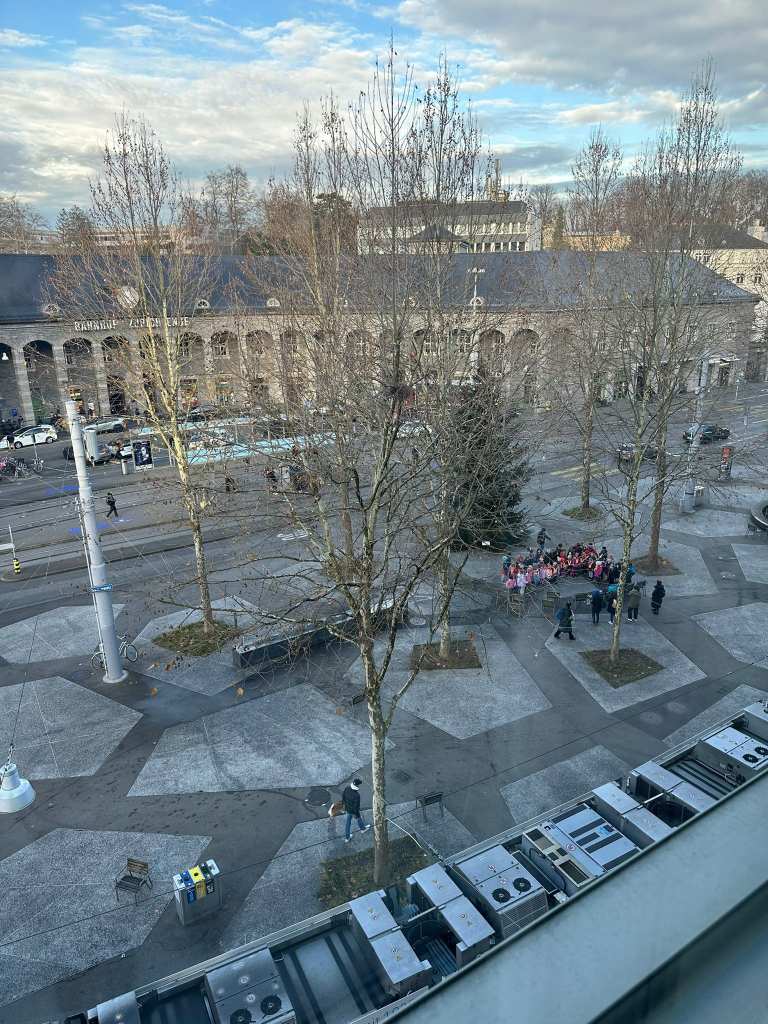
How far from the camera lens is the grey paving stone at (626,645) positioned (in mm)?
16344

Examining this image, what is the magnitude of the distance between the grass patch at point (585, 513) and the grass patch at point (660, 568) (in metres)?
4.66

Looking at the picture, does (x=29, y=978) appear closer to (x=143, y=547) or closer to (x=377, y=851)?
(x=377, y=851)

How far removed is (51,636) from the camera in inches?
771

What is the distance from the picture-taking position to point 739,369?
53781mm

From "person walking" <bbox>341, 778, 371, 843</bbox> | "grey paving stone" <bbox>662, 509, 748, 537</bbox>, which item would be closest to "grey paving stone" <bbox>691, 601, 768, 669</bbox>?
"grey paving stone" <bbox>662, 509, 748, 537</bbox>

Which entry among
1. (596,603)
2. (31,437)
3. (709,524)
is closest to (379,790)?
(596,603)

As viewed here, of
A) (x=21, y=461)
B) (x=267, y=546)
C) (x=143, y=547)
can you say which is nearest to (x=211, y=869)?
(x=267, y=546)

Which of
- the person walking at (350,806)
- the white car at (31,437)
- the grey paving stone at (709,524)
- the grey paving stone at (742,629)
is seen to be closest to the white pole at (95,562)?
the person walking at (350,806)

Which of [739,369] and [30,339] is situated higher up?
[30,339]

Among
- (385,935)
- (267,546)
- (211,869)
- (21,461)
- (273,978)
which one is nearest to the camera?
(273,978)

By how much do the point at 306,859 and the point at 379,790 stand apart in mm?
2182

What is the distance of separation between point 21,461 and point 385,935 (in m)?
38.4

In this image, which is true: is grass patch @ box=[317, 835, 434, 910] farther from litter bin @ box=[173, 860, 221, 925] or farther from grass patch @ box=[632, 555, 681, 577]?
grass patch @ box=[632, 555, 681, 577]

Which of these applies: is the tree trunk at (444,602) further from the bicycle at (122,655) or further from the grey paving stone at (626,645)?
the bicycle at (122,655)
